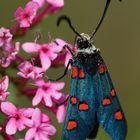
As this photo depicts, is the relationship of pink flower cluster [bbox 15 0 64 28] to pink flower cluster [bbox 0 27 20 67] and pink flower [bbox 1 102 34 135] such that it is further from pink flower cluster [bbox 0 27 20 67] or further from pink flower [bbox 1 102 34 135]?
pink flower [bbox 1 102 34 135]

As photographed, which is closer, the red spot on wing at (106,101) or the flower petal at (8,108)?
the flower petal at (8,108)

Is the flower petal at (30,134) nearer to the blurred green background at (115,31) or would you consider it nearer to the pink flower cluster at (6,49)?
the pink flower cluster at (6,49)

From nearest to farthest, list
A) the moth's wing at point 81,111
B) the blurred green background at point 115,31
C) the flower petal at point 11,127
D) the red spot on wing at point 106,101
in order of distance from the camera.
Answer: the flower petal at point 11,127
the moth's wing at point 81,111
the red spot on wing at point 106,101
the blurred green background at point 115,31

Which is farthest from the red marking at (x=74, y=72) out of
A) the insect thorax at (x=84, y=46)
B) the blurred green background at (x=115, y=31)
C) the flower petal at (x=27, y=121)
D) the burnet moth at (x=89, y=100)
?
the blurred green background at (x=115, y=31)

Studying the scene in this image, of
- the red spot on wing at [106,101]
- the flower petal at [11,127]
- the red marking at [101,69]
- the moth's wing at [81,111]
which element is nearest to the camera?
the flower petal at [11,127]

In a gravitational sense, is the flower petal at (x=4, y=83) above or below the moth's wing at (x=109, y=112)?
above

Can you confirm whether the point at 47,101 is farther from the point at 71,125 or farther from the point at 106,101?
the point at 106,101

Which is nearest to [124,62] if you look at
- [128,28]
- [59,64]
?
[128,28]
